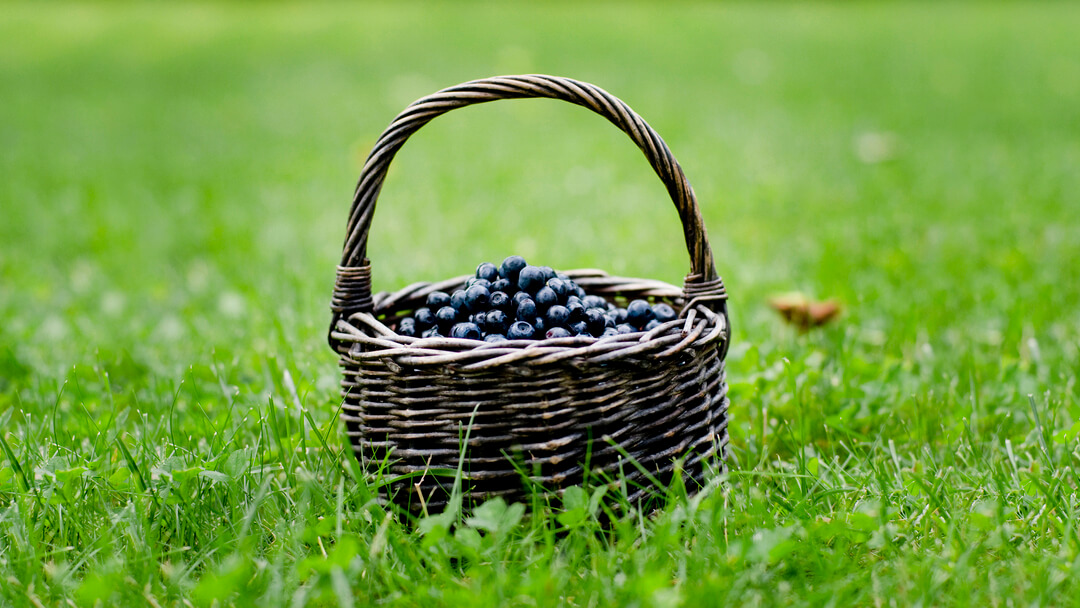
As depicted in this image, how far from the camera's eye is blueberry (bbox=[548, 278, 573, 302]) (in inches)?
59.4

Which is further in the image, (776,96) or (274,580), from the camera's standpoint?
(776,96)

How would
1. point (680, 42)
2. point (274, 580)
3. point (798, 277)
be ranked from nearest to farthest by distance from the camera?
point (274, 580), point (798, 277), point (680, 42)

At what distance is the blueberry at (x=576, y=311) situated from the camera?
58.1 inches

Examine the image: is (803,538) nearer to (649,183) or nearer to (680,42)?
(649,183)

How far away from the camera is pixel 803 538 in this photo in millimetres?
1290

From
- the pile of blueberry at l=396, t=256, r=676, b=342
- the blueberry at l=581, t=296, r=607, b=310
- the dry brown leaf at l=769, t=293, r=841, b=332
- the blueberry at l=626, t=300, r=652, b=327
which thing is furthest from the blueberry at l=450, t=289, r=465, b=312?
the dry brown leaf at l=769, t=293, r=841, b=332

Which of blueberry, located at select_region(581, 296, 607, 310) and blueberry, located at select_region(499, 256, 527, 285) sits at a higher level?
blueberry, located at select_region(499, 256, 527, 285)

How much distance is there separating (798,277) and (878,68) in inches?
211

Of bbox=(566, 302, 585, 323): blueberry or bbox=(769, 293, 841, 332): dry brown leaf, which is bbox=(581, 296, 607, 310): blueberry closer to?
bbox=(566, 302, 585, 323): blueberry

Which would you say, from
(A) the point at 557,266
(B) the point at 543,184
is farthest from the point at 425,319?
(B) the point at 543,184

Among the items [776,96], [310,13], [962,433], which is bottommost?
[962,433]

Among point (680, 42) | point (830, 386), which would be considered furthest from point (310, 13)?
point (830, 386)

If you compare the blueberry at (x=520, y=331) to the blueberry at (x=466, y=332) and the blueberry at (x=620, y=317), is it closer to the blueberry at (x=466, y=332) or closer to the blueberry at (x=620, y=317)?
the blueberry at (x=466, y=332)

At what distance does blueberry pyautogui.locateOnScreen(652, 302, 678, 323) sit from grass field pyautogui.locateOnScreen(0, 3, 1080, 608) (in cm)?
27
